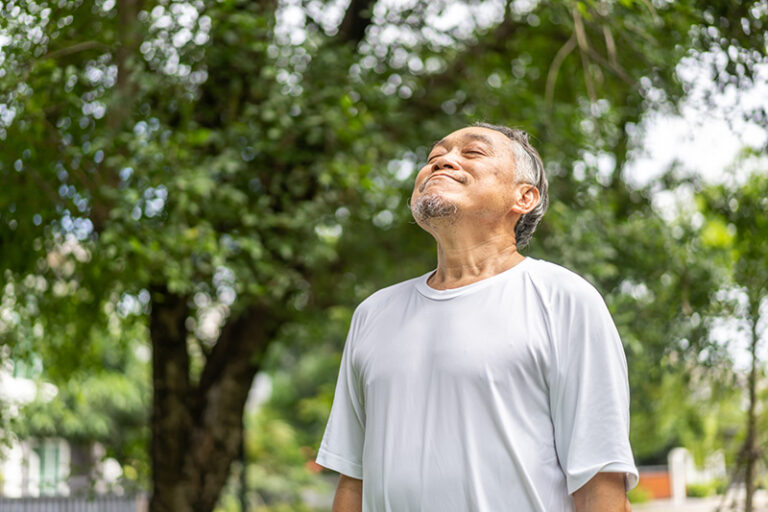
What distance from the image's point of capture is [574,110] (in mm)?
6637

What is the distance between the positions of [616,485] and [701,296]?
177 inches

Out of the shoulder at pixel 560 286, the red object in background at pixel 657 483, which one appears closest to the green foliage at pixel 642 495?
the red object in background at pixel 657 483

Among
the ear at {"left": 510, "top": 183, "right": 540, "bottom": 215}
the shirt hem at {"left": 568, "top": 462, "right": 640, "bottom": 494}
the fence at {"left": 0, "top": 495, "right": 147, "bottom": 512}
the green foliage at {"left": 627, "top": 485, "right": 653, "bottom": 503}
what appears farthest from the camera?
the green foliage at {"left": 627, "top": 485, "right": 653, "bottom": 503}

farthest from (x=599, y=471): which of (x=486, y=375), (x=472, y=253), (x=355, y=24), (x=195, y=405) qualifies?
(x=195, y=405)

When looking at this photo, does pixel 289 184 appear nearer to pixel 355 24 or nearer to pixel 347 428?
pixel 355 24

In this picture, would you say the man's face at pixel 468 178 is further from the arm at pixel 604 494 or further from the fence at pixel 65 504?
the fence at pixel 65 504

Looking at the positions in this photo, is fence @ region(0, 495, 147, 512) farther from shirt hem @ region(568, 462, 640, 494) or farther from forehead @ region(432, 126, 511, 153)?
shirt hem @ region(568, 462, 640, 494)

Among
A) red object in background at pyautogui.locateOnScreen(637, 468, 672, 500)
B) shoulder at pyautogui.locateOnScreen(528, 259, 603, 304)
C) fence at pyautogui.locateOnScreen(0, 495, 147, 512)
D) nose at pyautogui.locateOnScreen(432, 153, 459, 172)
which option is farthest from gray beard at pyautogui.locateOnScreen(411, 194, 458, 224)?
red object in background at pyautogui.locateOnScreen(637, 468, 672, 500)

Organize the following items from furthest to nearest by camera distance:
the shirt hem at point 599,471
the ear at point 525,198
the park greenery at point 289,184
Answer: the park greenery at point 289,184, the ear at point 525,198, the shirt hem at point 599,471

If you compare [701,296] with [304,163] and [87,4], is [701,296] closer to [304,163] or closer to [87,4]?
[304,163]

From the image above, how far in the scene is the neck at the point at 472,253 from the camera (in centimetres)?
200

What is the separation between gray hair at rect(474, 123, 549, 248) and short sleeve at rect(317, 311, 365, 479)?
18.4 inches

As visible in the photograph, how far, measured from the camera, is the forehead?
6.79 ft

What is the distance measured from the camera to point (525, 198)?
6.82 ft
